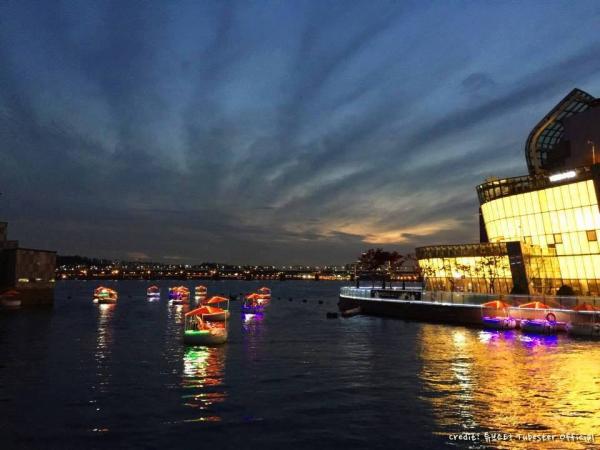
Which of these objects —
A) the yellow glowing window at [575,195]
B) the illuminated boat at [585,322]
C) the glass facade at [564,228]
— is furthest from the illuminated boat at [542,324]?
the yellow glowing window at [575,195]

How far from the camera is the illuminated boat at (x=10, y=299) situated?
104 m

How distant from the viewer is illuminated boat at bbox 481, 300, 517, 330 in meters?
66.6

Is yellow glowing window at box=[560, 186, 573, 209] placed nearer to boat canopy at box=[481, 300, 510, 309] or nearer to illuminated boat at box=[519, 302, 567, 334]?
boat canopy at box=[481, 300, 510, 309]

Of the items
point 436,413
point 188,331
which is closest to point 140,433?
point 436,413

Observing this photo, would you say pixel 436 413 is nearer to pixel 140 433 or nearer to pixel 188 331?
pixel 140 433

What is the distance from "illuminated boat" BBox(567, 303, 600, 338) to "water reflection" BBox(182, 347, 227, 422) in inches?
1540

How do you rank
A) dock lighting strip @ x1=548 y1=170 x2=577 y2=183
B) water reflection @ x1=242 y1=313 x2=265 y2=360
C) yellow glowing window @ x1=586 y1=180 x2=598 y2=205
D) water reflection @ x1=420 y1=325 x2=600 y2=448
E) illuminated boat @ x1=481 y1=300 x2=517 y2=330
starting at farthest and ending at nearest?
dock lighting strip @ x1=548 y1=170 x2=577 y2=183
yellow glowing window @ x1=586 y1=180 x2=598 y2=205
illuminated boat @ x1=481 y1=300 x2=517 y2=330
water reflection @ x1=242 y1=313 x2=265 y2=360
water reflection @ x1=420 y1=325 x2=600 y2=448

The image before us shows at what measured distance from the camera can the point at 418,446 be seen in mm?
21891

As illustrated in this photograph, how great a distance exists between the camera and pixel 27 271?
111312 mm

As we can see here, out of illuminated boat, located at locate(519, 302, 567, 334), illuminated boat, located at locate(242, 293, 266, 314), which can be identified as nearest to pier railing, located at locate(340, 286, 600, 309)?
illuminated boat, located at locate(519, 302, 567, 334)

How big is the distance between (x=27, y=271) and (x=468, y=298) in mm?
89569

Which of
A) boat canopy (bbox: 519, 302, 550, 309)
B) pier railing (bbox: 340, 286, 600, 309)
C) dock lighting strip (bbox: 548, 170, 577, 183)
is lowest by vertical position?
boat canopy (bbox: 519, 302, 550, 309)

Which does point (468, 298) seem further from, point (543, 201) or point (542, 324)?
point (543, 201)

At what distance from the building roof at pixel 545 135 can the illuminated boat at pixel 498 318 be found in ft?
201
